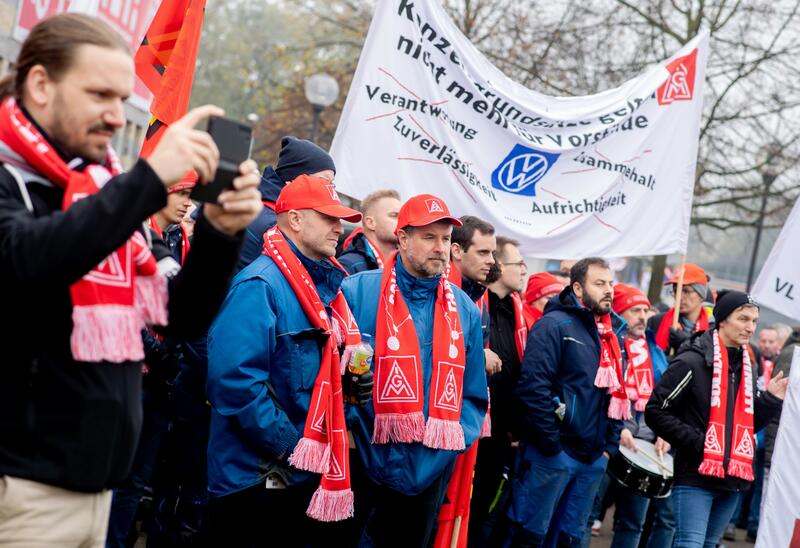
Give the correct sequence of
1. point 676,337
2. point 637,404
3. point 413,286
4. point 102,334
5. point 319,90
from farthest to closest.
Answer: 1. point 319,90
2. point 676,337
3. point 637,404
4. point 413,286
5. point 102,334

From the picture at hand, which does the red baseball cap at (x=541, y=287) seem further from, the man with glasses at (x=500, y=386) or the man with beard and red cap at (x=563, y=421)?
the man with beard and red cap at (x=563, y=421)

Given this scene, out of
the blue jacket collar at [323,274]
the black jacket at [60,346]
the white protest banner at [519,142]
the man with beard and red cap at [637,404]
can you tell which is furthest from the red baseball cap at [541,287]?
the black jacket at [60,346]

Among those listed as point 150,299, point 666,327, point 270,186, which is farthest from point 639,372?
point 150,299

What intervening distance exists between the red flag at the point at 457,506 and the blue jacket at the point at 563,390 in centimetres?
70

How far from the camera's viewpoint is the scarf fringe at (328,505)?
4.23 m

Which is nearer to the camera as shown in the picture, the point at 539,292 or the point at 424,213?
the point at 424,213

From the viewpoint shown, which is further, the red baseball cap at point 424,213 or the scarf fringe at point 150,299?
the red baseball cap at point 424,213

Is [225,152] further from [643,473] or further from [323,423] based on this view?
[643,473]

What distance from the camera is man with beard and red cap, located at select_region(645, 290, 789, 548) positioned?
6191 mm

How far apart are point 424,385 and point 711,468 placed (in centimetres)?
228

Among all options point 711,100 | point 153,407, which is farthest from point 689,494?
point 711,100

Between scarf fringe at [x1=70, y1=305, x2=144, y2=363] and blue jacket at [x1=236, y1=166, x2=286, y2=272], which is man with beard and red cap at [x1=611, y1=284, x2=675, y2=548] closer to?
blue jacket at [x1=236, y1=166, x2=286, y2=272]

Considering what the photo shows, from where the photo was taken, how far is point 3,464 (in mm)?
2143

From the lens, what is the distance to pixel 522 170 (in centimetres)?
708
